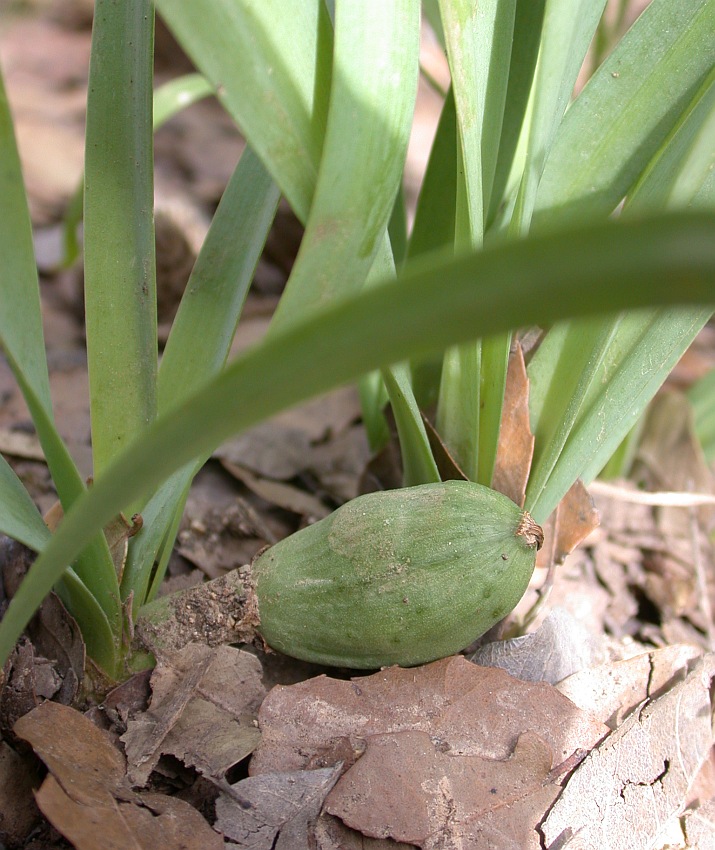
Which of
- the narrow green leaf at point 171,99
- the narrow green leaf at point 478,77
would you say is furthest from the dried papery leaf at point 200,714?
the narrow green leaf at point 171,99

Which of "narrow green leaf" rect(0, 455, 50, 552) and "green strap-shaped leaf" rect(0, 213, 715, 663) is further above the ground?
"green strap-shaped leaf" rect(0, 213, 715, 663)

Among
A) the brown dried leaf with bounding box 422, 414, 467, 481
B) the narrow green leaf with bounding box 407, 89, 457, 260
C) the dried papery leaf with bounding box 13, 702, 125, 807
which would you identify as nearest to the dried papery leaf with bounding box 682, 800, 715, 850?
the brown dried leaf with bounding box 422, 414, 467, 481

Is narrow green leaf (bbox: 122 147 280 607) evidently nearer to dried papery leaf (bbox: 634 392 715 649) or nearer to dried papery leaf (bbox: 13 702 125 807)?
dried papery leaf (bbox: 13 702 125 807)

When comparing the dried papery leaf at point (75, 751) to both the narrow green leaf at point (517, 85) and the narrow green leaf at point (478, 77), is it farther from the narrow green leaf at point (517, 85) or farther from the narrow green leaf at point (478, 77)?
the narrow green leaf at point (517, 85)

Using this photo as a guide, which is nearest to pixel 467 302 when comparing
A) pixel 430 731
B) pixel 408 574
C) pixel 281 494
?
pixel 408 574

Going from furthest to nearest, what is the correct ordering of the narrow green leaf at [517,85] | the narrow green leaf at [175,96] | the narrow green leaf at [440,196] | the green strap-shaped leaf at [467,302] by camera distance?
the narrow green leaf at [175,96] → the narrow green leaf at [440,196] → the narrow green leaf at [517,85] → the green strap-shaped leaf at [467,302]

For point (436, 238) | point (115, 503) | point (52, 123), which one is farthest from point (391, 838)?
point (52, 123)
